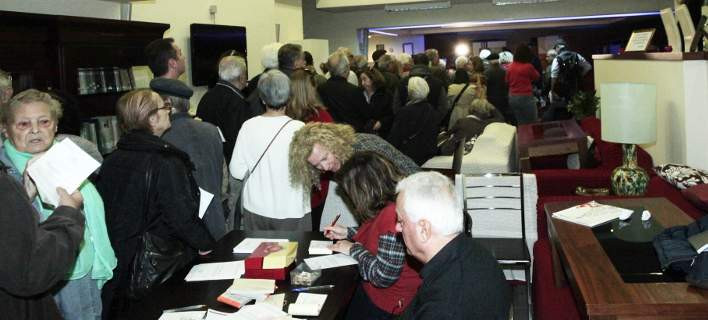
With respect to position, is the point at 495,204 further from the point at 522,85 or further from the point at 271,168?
the point at 522,85

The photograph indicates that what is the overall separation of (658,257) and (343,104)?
11.8ft

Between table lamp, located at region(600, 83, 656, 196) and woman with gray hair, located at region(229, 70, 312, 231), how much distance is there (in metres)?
1.83

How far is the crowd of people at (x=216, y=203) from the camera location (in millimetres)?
1785

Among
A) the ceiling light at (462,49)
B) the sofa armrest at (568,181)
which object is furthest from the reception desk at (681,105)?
the ceiling light at (462,49)

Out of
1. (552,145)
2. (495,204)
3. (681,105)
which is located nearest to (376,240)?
(495,204)

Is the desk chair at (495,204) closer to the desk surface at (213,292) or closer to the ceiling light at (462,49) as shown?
the desk surface at (213,292)

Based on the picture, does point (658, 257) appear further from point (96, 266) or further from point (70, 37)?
point (70, 37)

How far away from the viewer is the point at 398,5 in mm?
12906

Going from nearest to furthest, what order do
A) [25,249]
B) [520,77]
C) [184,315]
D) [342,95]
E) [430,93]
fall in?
[25,249]
[184,315]
[342,95]
[430,93]
[520,77]

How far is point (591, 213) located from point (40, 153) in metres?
2.41

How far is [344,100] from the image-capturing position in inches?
220

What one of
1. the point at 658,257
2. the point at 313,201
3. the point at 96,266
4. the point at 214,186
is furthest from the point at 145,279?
the point at 658,257

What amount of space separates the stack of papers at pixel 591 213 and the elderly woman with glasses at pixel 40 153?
81.1 inches

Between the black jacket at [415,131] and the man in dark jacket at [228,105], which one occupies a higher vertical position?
the man in dark jacket at [228,105]
